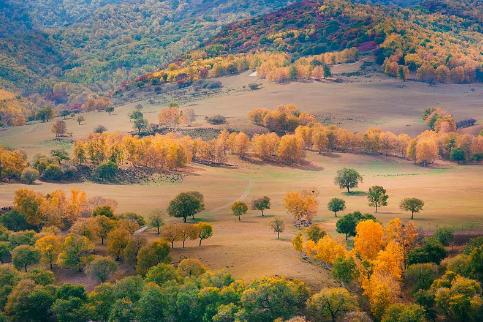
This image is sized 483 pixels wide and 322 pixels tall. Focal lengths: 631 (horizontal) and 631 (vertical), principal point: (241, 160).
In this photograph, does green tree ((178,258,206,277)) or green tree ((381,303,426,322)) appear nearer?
green tree ((381,303,426,322))

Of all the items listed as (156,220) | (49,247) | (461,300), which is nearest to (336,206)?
(156,220)

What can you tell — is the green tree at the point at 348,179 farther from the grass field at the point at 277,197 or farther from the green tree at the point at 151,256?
the green tree at the point at 151,256

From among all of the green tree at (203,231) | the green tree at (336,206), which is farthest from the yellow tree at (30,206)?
the green tree at (336,206)

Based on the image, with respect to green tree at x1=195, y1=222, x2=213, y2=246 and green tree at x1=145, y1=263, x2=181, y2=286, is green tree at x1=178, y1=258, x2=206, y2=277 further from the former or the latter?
green tree at x1=195, y1=222, x2=213, y2=246

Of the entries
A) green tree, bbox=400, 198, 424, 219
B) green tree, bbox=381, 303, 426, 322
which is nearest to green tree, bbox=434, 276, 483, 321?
green tree, bbox=381, 303, 426, 322

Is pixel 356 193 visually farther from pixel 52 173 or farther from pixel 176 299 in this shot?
pixel 52 173
